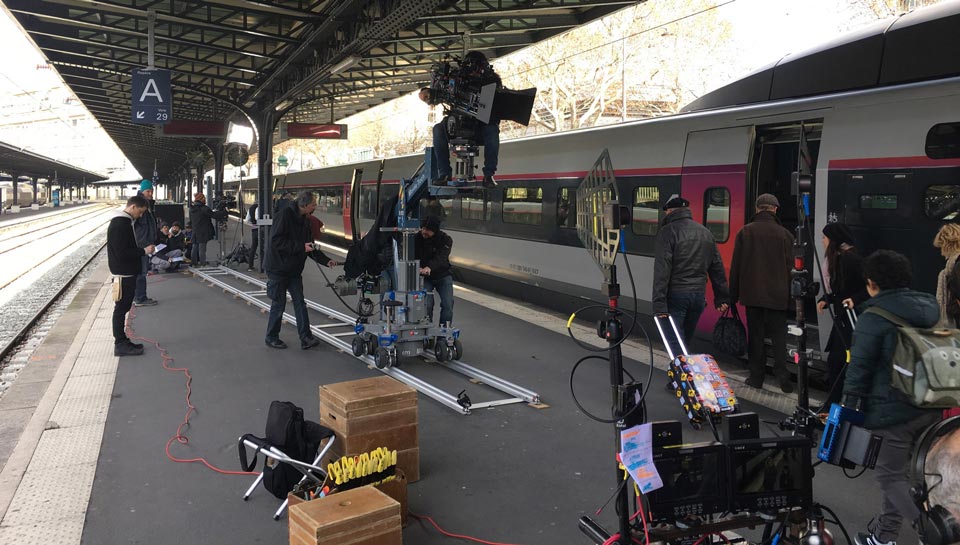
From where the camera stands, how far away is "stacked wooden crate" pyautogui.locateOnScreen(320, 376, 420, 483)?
422cm

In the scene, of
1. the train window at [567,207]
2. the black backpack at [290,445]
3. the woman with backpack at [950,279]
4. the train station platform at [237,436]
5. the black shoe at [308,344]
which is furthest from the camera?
the train window at [567,207]

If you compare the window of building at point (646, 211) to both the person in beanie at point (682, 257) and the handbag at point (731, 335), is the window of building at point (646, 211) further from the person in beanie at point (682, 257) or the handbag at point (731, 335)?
the handbag at point (731, 335)

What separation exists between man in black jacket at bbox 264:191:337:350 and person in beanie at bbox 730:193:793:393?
460cm

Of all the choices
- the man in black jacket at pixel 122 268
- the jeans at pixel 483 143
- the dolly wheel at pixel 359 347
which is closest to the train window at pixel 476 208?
the dolly wheel at pixel 359 347

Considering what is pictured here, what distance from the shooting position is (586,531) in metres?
3.34

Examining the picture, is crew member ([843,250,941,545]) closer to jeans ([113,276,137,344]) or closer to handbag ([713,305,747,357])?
handbag ([713,305,747,357])

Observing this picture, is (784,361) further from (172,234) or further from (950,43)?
Answer: (172,234)

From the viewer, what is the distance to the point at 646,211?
9242mm

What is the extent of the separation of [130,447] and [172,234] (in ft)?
43.4

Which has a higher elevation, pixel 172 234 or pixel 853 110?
pixel 853 110

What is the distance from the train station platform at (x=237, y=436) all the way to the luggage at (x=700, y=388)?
230 mm

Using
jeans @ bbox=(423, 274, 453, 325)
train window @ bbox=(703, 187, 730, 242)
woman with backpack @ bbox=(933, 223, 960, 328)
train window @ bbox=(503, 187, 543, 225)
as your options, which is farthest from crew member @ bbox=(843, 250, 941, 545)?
train window @ bbox=(503, 187, 543, 225)

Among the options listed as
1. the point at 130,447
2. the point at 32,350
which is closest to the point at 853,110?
the point at 130,447

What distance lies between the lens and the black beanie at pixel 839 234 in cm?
591
